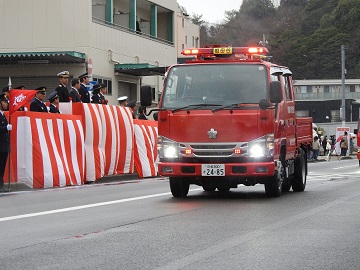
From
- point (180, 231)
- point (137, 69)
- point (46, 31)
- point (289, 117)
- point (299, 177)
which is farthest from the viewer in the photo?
point (137, 69)

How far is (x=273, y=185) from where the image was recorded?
48.3ft

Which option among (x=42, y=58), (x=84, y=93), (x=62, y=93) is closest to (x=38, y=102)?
(x=62, y=93)

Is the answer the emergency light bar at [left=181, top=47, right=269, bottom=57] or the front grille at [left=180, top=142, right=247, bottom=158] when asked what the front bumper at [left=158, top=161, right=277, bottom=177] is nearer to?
the front grille at [left=180, top=142, right=247, bottom=158]

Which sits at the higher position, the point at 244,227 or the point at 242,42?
the point at 242,42

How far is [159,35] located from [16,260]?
42204mm

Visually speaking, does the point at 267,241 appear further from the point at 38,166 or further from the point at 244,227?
the point at 38,166

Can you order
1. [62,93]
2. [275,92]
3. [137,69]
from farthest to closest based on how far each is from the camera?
[137,69]
[62,93]
[275,92]

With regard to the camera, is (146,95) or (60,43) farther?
(60,43)

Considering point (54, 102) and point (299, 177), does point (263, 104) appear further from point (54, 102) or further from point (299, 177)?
point (54, 102)

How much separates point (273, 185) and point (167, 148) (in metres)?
2.01

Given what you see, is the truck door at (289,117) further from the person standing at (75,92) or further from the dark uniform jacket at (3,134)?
the person standing at (75,92)

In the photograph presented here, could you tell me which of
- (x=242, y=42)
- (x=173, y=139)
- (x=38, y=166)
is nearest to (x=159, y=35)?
(x=38, y=166)

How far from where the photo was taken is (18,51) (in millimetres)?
35312

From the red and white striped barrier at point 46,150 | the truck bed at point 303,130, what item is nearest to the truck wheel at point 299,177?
the truck bed at point 303,130
